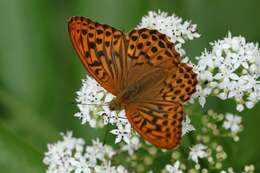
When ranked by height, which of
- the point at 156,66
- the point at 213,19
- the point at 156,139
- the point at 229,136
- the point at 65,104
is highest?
the point at 213,19

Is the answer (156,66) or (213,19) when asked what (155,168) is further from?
(213,19)

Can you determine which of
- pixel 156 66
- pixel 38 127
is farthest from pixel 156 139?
pixel 38 127

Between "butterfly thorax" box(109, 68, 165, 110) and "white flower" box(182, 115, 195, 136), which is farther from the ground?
"butterfly thorax" box(109, 68, 165, 110)

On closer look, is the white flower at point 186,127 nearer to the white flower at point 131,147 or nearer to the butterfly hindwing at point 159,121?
the butterfly hindwing at point 159,121

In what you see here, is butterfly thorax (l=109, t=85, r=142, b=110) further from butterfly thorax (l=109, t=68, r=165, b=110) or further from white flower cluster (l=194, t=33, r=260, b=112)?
white flower cluster (l=194, t=33, r=260, b=112)

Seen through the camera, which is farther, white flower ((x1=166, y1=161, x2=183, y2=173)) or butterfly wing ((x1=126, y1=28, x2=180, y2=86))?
white flower ((x1=166, y1=161, x2=183, y2=173))

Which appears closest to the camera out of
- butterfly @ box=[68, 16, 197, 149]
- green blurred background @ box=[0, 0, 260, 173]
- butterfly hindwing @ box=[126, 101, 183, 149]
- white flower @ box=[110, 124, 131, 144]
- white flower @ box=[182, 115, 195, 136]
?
butterfly hindwing @ box=[126, 101, 183, 149]

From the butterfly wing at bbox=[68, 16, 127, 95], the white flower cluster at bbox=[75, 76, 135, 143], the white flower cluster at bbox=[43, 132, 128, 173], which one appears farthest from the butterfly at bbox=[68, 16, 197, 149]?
the white flower cluster at bbox=[43, 132, 128, 173]
